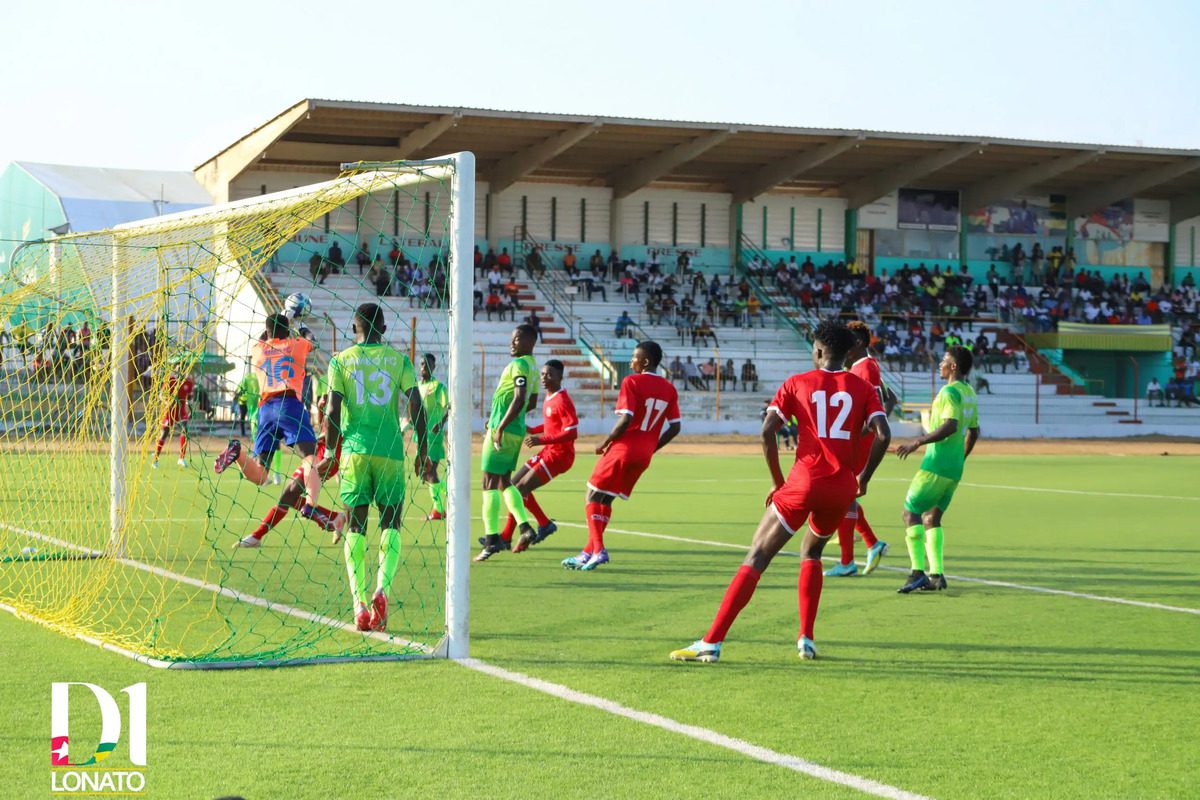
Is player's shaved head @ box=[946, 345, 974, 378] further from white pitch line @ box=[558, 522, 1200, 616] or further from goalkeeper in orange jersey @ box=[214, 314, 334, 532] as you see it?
goalkeeper in orange jersey @ box=[214, 314, 334, 532]

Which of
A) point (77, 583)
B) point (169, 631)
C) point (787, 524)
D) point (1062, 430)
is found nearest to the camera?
point (787, 524)

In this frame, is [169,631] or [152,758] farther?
[169,631]

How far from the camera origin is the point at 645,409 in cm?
1084

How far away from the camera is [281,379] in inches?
465

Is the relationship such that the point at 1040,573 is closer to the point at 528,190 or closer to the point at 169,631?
the point at 169,631

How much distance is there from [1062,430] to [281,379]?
32.0m

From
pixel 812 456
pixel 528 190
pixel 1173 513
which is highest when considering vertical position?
pixel 528 190

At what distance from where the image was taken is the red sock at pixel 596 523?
35.2 ft

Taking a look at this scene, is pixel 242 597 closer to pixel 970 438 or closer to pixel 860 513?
pixel 860 513

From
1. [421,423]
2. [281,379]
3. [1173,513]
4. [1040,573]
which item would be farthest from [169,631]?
[1173,513]

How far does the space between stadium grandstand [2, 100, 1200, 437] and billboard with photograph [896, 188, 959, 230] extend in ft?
0.27

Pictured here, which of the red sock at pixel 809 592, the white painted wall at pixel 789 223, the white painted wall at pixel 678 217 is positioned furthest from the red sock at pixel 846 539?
the white painted wall at pixel 789 223

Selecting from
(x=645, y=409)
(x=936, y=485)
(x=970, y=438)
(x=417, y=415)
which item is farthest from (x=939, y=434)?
(x=417, y=415)

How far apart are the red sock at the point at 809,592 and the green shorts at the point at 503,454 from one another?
4.94 metres
